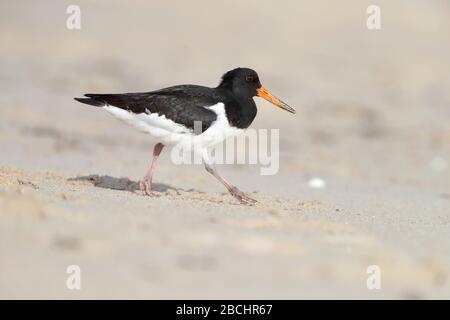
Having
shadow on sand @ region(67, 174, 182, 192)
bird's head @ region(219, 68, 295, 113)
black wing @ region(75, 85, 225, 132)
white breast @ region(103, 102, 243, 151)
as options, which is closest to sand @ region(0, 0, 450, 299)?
shadow on sand @ region(67, 174, 182, 192)

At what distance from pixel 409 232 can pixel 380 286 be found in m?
1.92

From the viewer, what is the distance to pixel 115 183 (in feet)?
29.0

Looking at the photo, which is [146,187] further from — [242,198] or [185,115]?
[242,198]

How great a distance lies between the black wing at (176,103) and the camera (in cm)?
803

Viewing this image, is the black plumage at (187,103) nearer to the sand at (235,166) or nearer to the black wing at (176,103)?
the black wing at (176,103)

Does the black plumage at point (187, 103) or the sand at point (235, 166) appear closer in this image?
the sand at point (235, 166)

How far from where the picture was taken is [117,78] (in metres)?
17.1

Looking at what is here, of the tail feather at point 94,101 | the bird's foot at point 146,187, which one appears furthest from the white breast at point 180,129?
the bird's foot at point 146,187

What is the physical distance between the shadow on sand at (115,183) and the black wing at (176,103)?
36.1 inches

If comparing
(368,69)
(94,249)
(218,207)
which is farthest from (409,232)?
(368,69)

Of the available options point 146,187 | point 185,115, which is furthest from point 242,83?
point 146,187

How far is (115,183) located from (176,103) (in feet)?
4.37

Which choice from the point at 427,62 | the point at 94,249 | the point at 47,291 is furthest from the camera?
the point at 427,62

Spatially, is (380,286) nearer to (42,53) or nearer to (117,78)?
(117,78)
